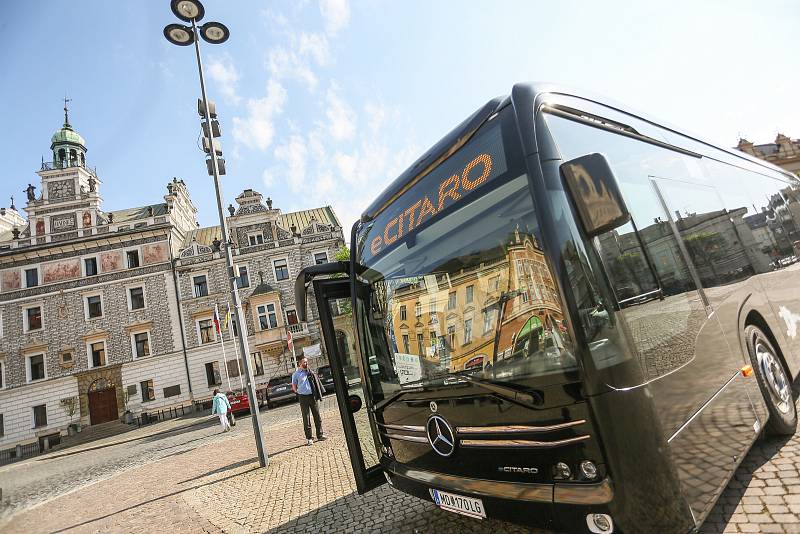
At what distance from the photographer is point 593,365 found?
1957 millimetres

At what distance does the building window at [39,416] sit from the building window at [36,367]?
2.11 metres

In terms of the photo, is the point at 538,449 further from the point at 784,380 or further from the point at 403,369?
the point at 784,380

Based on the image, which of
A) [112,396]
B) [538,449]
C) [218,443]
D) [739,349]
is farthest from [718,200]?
[112,396]

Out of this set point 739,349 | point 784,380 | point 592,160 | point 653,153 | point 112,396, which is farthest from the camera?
point 112,396

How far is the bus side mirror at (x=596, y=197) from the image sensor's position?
2.06 m

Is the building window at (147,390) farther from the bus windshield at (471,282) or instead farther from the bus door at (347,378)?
the bus windshield at (471,282)

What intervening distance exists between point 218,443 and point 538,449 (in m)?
12.3

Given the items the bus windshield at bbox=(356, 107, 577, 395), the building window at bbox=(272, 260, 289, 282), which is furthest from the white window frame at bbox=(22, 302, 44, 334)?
the bus windshield at bbox=(356, 107, 577, 395)

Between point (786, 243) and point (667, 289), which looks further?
point (786, 243)

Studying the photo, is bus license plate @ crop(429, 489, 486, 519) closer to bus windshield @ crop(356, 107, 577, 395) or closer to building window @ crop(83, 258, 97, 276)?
bus windshield @ crop(356, 107, 577, 395)

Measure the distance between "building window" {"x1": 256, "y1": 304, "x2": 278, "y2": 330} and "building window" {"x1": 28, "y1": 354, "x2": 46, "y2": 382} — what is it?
16.0m

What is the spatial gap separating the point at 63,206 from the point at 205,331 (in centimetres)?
1501

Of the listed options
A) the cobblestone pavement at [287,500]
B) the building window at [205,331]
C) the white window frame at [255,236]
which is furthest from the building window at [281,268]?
the cobblestone pavement at [287,500]

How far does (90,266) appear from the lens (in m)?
31.9
